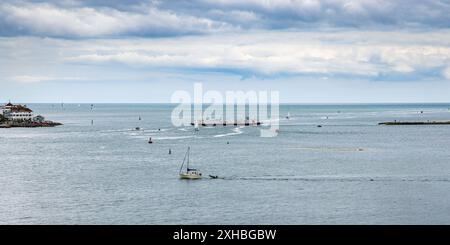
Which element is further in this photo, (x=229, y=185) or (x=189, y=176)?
(x=189, y=176)

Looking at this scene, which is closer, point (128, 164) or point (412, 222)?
point (412, 222)

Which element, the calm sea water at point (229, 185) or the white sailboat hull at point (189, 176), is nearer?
the calm sea water at point (229, 185)

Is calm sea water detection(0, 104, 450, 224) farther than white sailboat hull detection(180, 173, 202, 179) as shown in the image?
No

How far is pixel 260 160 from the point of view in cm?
10500

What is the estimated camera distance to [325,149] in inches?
4919

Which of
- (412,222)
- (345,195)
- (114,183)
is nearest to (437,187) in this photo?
(345,195)

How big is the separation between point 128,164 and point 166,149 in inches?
1043

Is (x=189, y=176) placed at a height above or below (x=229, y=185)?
above

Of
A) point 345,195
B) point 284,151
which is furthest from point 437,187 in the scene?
point 284,151
